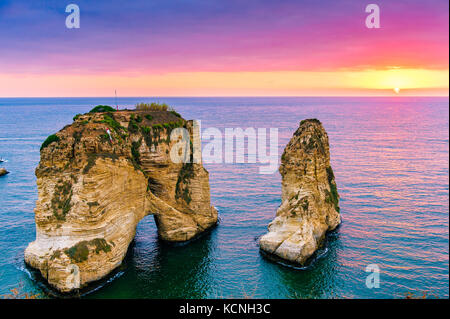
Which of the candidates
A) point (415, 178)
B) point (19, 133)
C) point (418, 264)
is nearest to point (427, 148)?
A: point (415, 178)

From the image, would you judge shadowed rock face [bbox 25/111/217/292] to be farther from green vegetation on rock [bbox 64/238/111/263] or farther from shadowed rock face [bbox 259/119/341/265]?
shadowed rock face [bbox 259/119/341/265]

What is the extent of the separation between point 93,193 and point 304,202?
21.4 metres

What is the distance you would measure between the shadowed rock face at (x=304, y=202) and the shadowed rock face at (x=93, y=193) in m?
12.6

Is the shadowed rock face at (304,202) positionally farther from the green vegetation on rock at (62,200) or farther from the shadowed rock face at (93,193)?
the green vegetation on rock at (62,200)

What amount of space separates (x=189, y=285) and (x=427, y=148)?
84.1m

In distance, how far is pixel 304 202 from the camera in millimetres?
36781

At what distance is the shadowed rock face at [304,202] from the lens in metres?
34.2

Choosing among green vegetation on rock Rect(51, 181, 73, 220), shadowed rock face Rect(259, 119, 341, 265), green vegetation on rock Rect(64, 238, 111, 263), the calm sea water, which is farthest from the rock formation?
shadowed rock face Rect(259, 119, 341, 265)

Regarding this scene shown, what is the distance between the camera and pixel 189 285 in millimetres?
30719

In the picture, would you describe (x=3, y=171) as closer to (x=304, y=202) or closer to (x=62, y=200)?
(x=62, y=200)

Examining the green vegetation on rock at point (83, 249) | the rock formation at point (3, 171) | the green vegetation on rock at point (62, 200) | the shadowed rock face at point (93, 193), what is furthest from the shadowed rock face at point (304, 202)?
the rock formation at point (3, 171)

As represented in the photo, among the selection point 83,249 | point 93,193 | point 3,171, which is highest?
point 93,193

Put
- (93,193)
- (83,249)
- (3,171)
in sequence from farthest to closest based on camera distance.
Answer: (3,171)
(93,193)
(83,249)

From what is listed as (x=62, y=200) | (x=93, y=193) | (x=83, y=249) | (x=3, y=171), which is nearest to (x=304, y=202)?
(x=93, y=193)
